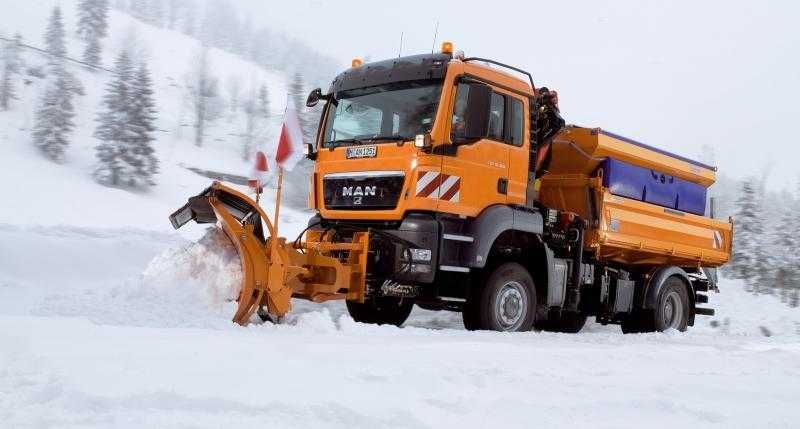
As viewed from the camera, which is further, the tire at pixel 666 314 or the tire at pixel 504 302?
the tire at pixel 666 314

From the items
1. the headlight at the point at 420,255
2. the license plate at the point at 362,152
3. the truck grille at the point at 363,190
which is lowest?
the headlight at the point at 420,255

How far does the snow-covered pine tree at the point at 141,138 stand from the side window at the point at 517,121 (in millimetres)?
31444

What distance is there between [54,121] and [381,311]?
3573 centimetres

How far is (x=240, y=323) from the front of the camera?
5934 millimetres

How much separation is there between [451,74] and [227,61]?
3734 inches

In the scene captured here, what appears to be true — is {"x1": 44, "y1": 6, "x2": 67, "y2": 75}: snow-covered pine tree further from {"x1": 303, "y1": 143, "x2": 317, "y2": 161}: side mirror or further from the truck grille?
the truck grille

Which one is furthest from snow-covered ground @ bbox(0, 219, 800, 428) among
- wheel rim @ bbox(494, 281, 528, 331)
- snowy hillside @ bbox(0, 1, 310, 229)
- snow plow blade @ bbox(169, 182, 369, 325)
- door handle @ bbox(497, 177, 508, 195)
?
snowy hillside @ bbox(0, 1, 310, 229)

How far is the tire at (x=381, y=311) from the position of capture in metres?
8.62

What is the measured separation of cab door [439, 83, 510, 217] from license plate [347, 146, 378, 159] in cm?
76

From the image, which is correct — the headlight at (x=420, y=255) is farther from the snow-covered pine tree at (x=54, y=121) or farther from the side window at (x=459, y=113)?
the snow-covered pine tree at (x=54, y=121)

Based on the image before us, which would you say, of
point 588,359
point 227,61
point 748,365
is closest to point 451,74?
point 588,359

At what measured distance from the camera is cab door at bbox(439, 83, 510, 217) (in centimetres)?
707

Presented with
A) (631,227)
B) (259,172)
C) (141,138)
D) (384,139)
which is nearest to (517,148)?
(384,139)

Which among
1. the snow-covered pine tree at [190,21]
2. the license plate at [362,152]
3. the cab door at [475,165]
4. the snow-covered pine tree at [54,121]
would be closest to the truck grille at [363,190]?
the license plate at [362,152]
